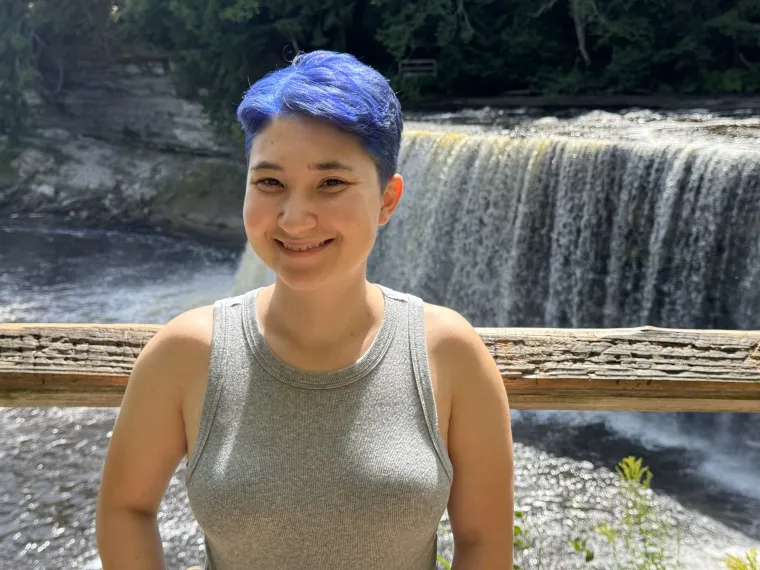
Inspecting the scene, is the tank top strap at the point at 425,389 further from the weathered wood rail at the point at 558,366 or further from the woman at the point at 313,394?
the weathered wood rail at the point at 558,366

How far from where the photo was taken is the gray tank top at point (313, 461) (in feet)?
3.51

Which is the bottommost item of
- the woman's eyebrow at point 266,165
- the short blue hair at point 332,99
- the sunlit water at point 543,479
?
the sunlit water at point 543,479

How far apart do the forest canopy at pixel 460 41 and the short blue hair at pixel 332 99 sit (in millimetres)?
11994

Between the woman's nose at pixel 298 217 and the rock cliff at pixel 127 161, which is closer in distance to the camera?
the woman's nose at pixel 298 217

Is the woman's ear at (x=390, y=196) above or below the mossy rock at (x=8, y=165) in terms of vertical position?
above

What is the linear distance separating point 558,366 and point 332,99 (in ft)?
2.35

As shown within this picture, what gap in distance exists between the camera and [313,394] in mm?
1098

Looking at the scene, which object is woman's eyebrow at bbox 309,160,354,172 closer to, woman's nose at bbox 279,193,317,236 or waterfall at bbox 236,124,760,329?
woman's nose at bbox 279,193,317,236

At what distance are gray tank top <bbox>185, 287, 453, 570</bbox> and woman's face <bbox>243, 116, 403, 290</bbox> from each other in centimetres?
15

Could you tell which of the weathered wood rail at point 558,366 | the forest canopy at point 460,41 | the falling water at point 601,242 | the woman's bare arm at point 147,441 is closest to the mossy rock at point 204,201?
the forest canopy at point 460,41

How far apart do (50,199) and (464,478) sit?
14.7m

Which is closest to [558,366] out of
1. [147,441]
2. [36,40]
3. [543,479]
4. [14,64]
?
[147,441]

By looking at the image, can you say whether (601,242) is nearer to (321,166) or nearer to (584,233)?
(584,233)

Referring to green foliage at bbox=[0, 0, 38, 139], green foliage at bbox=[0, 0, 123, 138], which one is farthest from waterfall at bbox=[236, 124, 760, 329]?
green foliage at bbox=[0, 0, 38, 139]
